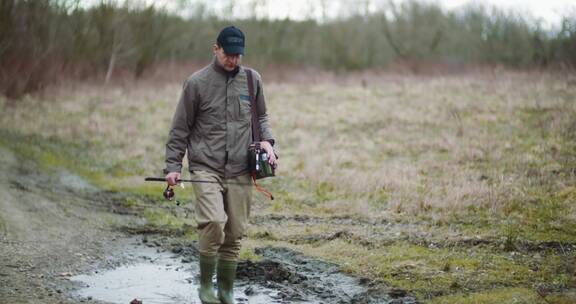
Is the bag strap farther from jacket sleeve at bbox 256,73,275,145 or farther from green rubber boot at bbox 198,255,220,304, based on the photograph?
green rubber boot at bbox 198,255,220,304

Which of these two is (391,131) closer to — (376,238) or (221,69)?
(376,238)

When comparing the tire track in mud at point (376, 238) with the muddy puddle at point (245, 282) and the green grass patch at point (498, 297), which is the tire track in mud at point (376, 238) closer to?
the muddy puddle at point (245, 282)

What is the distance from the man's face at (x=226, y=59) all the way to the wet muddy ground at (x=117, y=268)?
2172mm

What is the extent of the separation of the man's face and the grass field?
269 cm

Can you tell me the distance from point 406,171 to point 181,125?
7221mm

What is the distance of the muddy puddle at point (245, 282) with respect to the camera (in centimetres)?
629

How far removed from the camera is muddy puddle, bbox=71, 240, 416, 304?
6290 mm

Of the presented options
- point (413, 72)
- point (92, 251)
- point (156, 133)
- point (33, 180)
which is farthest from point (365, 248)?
point (413, 72)

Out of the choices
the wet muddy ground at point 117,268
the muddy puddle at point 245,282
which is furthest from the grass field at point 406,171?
the wet muddy ground at point 117,268

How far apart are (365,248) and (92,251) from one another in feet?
10.7

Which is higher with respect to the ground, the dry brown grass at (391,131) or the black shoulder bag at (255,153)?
the black shoulder bag at (255,153)

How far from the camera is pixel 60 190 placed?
39.5 feet

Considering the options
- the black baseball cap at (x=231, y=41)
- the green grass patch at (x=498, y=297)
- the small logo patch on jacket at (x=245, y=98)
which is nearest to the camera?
the black baseball cap at (x=231, y=41)

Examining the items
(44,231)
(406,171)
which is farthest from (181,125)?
(406,171)
